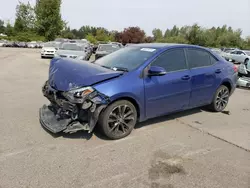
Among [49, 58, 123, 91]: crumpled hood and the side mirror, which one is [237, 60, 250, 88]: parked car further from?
[49, 58, 123, 91]: crumpled hood

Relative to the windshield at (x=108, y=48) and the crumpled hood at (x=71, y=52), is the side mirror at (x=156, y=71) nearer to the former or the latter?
the crumpled hood at (x=71, y=52)

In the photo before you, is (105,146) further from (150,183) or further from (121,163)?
(150,183)

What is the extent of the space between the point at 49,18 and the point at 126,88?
46.7 meters

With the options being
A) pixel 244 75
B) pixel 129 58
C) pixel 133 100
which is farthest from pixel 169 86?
pixel 244 75

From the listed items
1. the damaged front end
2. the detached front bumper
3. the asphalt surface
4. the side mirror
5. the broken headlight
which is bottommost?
the asphalt surface

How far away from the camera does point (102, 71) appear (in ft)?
13.1

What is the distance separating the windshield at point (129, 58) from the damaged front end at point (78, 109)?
0.93 m

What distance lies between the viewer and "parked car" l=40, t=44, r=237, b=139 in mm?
3693

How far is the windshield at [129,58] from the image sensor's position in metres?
4.35

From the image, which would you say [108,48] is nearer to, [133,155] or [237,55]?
[133,155]

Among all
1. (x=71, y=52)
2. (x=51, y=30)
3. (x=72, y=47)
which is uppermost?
(x=51, y=30)

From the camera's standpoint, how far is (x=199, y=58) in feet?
17.0

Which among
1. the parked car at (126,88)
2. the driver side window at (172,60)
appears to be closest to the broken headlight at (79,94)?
the parked car at (126,88)

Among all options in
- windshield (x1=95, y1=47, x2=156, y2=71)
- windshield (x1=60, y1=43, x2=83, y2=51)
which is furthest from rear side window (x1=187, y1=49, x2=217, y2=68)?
windshield (x1=60, y1=43, x2=83, y2=51)
